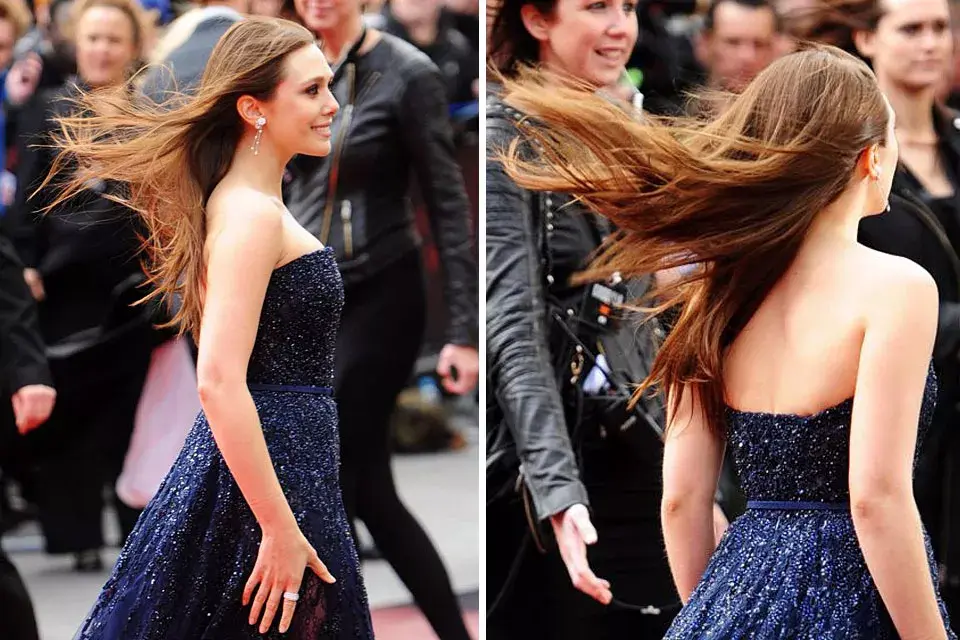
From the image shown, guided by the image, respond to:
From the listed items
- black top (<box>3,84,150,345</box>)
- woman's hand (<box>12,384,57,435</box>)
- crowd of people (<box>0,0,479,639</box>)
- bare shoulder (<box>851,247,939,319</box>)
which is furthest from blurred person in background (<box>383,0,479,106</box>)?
bare shoulder (<box>851,247,939,319</box>)

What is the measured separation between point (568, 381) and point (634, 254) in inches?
38.8

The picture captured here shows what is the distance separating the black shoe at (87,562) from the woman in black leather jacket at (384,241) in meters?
1.03

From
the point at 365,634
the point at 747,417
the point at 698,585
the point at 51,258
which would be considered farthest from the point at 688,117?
the point at 51,258

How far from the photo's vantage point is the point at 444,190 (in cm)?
393

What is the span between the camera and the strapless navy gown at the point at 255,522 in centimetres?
284

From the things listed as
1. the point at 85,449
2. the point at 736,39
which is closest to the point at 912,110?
the point at 736,39

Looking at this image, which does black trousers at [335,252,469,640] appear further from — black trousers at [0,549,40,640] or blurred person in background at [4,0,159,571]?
black trousers at [0,549,40,640]

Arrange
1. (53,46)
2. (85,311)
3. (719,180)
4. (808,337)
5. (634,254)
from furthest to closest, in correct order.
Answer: (85,311) < (53,46) < (634,254) < (719,180) < (808,337)

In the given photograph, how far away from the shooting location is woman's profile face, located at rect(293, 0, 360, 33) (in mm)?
3816

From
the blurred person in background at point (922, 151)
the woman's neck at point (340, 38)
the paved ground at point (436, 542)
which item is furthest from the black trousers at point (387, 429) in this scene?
the blurred person in background at point (922, 151)

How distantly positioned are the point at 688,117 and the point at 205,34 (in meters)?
1.54

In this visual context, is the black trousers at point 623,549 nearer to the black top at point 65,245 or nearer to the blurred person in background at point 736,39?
the blurred person in background at point 736,39

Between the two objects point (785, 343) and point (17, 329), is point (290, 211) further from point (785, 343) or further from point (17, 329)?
point (785, 343)

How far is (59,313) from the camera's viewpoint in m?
4.39
